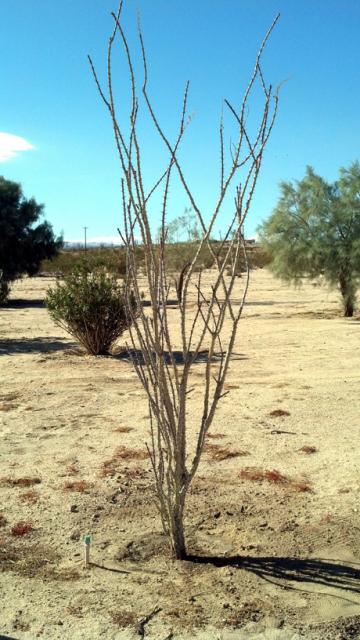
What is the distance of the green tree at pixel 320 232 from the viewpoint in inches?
625

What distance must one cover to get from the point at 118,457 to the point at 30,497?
0.92 metres

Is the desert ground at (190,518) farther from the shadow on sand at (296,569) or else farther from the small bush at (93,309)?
the small bush at (93,309)

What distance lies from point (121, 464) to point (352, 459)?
1.74 m

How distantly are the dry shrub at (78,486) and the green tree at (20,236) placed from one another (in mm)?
18024

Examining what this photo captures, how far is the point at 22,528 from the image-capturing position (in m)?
3.64

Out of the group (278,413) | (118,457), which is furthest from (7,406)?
(278,413)

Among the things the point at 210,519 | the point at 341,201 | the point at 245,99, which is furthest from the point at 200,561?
the point at 341,201

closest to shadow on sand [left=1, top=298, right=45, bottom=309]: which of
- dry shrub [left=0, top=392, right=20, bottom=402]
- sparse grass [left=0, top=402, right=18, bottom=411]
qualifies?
dry shrub [left=0, top=392, right=20, bottom=402]

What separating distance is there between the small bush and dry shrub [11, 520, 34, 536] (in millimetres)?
5907

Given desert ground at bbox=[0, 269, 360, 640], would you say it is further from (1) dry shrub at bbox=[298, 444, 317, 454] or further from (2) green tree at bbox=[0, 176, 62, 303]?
(2) green tree at bbox=[0, 176, 62, 303]

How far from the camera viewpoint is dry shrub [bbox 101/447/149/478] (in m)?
4.55

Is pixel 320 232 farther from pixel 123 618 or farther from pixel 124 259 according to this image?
pixel 123 618

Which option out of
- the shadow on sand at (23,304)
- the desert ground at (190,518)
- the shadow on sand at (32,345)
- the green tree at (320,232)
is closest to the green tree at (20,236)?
the shadow on sand at (23,304)

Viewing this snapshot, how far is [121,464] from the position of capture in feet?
15.4
